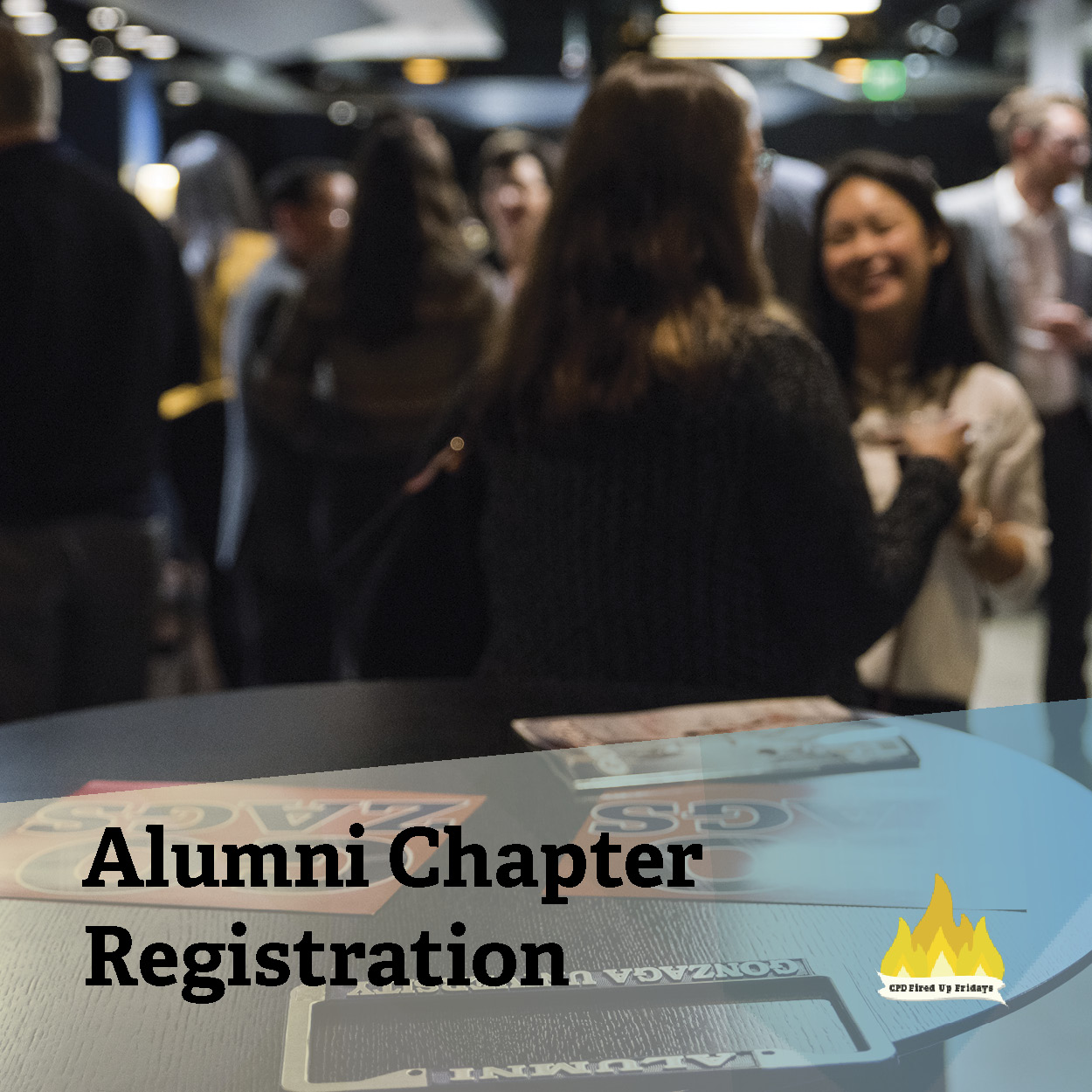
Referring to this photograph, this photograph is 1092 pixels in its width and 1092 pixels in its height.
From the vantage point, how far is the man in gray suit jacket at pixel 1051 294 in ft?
10.3

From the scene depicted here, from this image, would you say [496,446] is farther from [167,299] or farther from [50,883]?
[167,299]

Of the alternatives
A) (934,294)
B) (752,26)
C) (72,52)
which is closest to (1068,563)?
(934,294)

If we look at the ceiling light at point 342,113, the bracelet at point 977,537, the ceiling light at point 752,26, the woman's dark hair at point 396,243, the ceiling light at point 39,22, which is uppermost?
the ceiling light at point 752,26

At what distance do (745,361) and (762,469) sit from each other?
0.39ft

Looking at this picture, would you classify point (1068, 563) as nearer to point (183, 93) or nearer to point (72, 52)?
point (72, 52)

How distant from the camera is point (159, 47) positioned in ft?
30.5

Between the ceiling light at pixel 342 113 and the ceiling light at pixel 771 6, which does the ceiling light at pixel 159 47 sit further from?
the ceiling light at pixel 771 6

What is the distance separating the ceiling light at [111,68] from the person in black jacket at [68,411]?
7.81 metres

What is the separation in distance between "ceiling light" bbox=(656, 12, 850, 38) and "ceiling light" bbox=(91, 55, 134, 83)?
13.4 ft

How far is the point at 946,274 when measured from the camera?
75.2 inches

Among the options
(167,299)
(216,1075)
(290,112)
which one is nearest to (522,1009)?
(216,1075)

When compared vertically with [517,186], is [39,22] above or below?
above

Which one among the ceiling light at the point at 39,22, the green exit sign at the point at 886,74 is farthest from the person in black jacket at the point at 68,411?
the green exit sign at the point at 886,74

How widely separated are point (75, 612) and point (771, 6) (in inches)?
199
